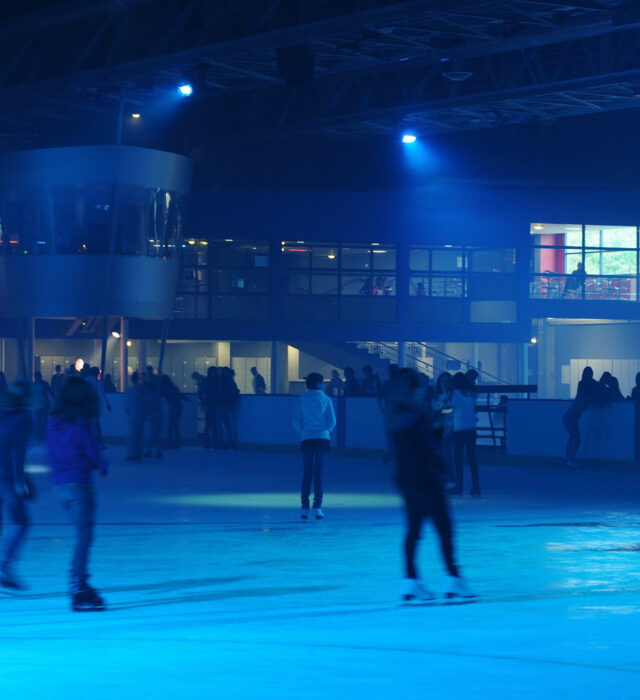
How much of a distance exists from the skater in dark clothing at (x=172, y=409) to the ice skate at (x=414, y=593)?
75.8 ft

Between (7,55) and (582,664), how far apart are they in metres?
32.5

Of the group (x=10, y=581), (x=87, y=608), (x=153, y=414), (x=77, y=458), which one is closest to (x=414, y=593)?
(x=87, y=608)

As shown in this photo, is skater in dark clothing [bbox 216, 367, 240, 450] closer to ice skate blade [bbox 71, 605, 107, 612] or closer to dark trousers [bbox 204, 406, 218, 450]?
dark trousers [bbox 204, 406, 218, 450]

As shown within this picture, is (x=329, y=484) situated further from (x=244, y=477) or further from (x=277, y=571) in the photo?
(x=277, y=571)

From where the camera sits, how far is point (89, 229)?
45281mm

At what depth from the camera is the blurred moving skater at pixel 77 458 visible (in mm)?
9367

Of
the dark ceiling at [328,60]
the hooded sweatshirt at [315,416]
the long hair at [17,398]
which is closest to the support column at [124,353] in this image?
the dark ceiling at [328,60]

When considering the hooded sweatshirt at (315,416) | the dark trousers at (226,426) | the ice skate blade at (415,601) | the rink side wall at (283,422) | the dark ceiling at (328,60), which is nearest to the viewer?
the ice skate blade at (415,601)

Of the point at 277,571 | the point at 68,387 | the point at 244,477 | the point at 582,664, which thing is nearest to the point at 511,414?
the point at 244,477

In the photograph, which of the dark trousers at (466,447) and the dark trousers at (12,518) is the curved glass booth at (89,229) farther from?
the dark trousers at (12,518)

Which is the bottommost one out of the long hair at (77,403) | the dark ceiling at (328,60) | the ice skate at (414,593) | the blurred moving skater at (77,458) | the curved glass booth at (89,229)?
the ice skate at (414,593)

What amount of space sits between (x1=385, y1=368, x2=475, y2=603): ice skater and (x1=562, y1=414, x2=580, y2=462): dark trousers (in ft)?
52.7

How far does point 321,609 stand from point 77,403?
2115 millimetres

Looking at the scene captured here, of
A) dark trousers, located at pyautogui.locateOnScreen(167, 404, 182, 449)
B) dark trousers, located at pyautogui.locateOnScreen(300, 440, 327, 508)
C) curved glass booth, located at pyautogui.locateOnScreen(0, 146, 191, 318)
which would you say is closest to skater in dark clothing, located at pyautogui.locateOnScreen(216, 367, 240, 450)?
dark trousers, located at pyautogui.locateOnScreen(167, 404, 182, 449)
